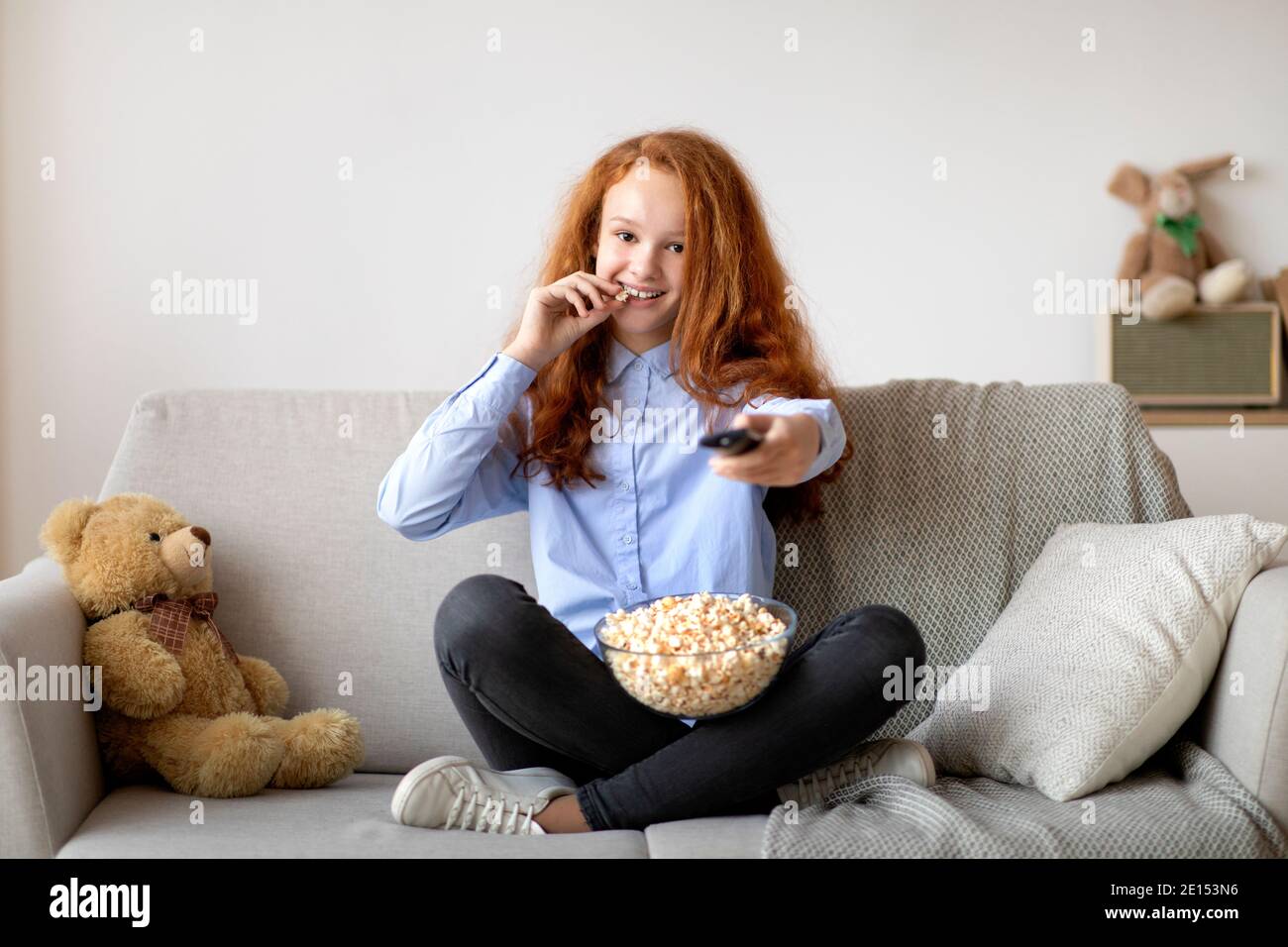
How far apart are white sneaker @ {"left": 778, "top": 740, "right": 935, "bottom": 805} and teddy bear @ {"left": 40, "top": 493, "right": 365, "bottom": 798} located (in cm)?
57

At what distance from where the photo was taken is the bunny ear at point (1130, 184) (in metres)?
2.80

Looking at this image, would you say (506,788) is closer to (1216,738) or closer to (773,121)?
(1216,738)

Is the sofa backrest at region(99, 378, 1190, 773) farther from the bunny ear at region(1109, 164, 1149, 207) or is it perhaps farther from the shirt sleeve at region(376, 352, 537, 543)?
the bunny ear at region(1109, 164, 1149, 207)

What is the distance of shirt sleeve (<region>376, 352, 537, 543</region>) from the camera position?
1.50 metres

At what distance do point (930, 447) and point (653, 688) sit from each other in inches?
28.2

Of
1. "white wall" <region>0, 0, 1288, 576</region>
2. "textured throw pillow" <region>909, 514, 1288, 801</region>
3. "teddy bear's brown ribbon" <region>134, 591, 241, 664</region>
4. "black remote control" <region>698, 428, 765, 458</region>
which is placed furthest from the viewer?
"white wall" <region>0, 0, 1288, 576</region>

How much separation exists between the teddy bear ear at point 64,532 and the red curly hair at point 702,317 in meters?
0.56

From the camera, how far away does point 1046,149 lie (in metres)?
2.82

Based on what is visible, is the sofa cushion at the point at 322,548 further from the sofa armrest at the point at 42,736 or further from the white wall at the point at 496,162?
the white wall at the point at 496,162

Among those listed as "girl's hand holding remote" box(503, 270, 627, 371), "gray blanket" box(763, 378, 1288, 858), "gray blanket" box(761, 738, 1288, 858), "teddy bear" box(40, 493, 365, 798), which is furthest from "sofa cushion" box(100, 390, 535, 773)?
"gray blanket" box(761, 738, 1288, 858)

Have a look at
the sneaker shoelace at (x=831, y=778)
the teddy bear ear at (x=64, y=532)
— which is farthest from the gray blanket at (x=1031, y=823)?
the teddy bear ear at (x=64, y=532)

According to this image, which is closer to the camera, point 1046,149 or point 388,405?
point 388,405

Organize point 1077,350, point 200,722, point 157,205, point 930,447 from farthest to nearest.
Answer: point 1077,350
point 157,205
point 930,447
point 200,722
